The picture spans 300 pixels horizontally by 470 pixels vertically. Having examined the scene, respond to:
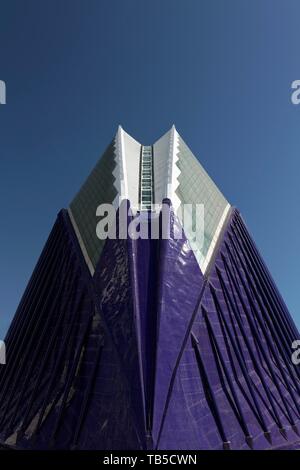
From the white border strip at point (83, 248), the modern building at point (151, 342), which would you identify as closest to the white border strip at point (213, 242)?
the modern building at point (151, 342)

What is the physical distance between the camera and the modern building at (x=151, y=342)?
41.2 feet

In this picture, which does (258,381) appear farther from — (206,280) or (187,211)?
(187,211)

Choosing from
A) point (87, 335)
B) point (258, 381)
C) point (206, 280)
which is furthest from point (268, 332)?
point (87, 335)

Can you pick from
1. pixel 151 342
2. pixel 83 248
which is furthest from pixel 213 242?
pixel 151 342

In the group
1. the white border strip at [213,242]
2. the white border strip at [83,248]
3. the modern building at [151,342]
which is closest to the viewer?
the modern building at [151,342]

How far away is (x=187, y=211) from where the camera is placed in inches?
800

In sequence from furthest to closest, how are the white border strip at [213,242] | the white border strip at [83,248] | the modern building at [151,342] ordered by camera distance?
the white border strip at [213,242]
the white border strip at [83,248]
the modern building at [151,342]

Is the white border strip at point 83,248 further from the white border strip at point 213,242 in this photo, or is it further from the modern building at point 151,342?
the white border strip at point 213,242

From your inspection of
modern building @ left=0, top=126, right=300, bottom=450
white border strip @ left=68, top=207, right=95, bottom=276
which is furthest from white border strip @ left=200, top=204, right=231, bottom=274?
white border strip @ left=68, top=207, right=95, bottom=276

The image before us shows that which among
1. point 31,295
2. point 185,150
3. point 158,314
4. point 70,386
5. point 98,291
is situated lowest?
point 70,386

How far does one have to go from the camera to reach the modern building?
12.5 metres

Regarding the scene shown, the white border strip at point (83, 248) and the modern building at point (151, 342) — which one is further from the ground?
the white border strip at point (83, 248)

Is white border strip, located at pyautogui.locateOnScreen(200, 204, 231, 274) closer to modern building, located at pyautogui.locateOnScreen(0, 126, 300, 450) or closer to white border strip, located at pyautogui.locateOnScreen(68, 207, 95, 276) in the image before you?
modern building, located at pyautogui.locateOnScreen(0, 126, 300, 450)

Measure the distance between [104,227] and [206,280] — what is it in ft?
20.9
